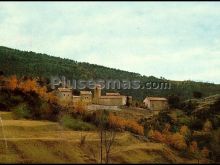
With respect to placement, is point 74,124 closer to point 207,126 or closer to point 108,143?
point 108,143

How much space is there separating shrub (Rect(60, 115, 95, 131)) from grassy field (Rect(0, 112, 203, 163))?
2459 millimetres

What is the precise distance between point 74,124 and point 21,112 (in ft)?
25.5

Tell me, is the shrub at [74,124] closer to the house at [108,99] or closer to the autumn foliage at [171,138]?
the autumn foliage at [171,138]

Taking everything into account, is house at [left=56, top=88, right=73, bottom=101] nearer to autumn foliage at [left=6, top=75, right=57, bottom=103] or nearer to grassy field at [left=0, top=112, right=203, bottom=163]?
autumn foliage at [left=6, top=75, right=57, bottom=103]

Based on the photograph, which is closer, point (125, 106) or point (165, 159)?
point (165, 159)

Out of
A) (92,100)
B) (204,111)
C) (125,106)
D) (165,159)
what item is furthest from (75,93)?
(165,159)

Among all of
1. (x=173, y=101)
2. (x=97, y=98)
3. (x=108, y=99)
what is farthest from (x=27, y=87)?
(x=173, y=101)

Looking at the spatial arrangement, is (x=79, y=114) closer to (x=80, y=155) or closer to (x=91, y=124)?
(x=91, y=124)

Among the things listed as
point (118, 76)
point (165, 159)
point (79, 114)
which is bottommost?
point (165, 159)

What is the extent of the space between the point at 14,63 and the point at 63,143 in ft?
251

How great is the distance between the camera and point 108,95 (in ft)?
388

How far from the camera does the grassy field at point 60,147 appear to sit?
49159 mm

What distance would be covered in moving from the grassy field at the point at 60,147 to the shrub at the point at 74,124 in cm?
246

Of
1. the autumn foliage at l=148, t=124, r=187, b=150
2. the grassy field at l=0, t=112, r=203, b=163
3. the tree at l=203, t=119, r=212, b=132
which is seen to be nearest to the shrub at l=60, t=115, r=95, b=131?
the grassy field at l=0, t=112, r=203, b=163
